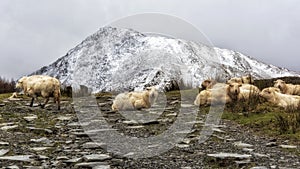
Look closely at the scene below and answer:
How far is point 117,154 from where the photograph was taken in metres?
9.18

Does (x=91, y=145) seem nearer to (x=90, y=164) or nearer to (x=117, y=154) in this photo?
(x=117, y=154)

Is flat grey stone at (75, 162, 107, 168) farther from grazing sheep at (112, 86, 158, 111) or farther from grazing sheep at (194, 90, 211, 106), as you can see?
grazing sheep at (194, 90, 211, 106)

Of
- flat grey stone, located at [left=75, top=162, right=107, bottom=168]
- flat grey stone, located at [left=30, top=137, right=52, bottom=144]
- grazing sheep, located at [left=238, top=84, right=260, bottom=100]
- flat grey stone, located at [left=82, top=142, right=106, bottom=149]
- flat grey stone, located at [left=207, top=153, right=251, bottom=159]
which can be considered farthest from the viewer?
grazing sheep, located at [left=238, top=84, right=260, bottom=100]

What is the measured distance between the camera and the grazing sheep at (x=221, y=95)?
55.4 feet

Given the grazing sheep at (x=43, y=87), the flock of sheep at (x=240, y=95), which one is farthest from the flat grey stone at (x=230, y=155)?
the grazing sheep at (x=43, y=87)

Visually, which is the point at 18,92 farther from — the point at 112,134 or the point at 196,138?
the point at 196,138

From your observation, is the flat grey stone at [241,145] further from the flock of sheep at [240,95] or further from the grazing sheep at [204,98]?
the grazing sheep at [204,98]

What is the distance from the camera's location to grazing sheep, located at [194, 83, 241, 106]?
55.4ft

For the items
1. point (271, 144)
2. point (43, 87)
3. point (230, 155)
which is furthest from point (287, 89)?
point (230, 155)

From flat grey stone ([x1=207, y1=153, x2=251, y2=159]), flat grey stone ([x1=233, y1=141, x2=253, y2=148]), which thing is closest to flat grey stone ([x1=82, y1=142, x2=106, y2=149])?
flat grey stone ([x1=207, y1=153, x2=251, y2=159])

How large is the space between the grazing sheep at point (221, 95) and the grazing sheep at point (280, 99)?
0.93 meters

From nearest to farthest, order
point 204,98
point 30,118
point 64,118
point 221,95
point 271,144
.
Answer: point 271,144
point 30,118
point 64,118
point 221,95
point 204,98

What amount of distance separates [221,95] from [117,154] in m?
8.46

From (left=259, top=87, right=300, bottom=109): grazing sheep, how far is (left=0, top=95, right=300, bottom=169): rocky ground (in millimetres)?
3068
